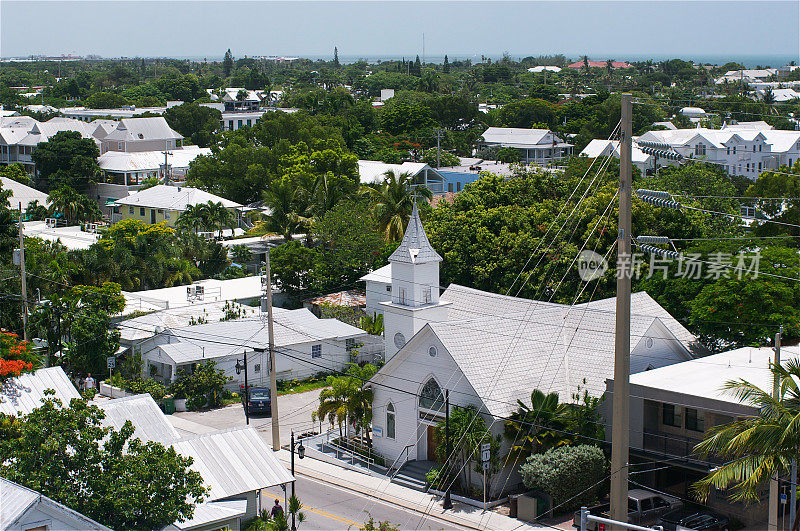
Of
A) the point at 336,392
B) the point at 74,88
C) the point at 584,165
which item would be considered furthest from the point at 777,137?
the point at 74,88

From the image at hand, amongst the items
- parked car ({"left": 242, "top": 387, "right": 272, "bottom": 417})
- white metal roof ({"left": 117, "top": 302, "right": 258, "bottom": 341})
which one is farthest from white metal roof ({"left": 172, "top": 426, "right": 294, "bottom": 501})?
white metal roof ({"left": 117, "top": 302, "right": 258, "bottom": 341})

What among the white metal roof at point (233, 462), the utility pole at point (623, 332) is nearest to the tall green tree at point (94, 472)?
the white metal roof at point (233, 462)

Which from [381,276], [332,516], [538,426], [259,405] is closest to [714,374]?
[538,426]

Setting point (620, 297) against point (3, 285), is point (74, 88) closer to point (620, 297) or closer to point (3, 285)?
point (3, 285)

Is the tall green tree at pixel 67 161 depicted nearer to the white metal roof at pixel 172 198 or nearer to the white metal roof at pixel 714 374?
the white metal roof at pixel 172 198

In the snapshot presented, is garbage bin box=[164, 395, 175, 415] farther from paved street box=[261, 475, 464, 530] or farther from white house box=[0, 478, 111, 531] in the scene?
white house box=[0, 478, 111, 531]

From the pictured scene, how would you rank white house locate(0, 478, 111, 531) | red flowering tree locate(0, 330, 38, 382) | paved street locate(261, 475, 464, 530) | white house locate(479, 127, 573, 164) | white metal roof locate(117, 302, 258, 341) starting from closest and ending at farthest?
white house locate(0, 478, 111, 531)
paved street locate(261, 475, 464, 530)
red flowering tree locate(0, 330, 38, 382)
white metal roof locate(117, 302, 258, 341)
white house locate(479, 127, 573, 164)
